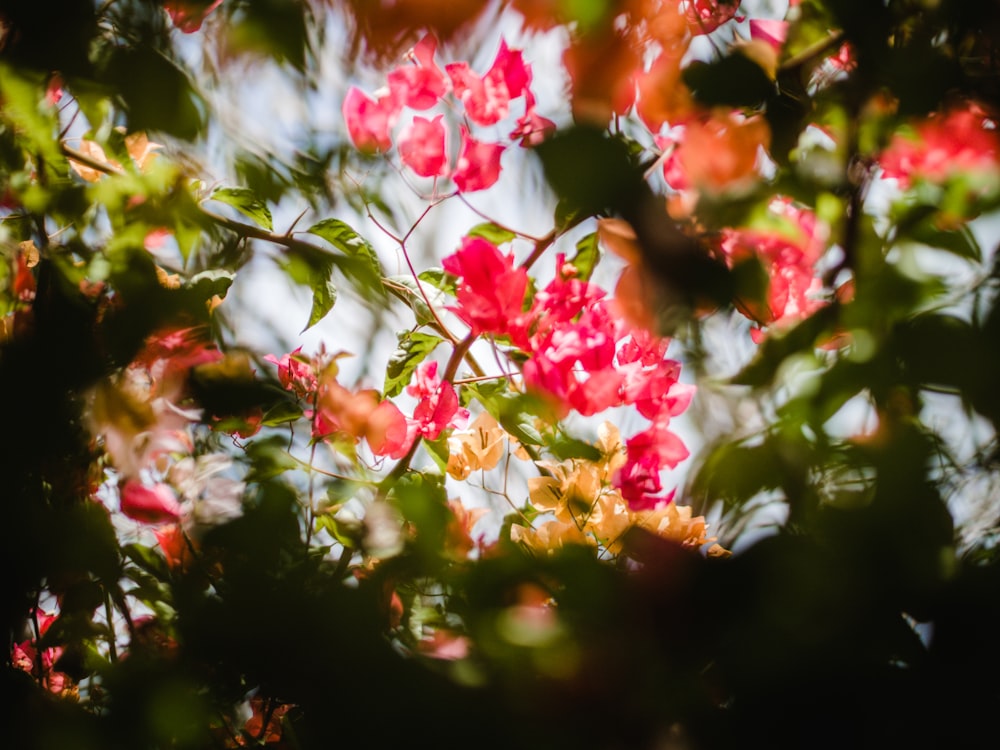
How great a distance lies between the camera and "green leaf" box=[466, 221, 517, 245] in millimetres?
789

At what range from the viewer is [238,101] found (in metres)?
0.57

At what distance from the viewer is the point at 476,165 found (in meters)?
0.82

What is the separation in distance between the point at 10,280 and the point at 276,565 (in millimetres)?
585

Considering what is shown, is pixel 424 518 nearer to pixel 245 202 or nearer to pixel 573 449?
pixel 573 449

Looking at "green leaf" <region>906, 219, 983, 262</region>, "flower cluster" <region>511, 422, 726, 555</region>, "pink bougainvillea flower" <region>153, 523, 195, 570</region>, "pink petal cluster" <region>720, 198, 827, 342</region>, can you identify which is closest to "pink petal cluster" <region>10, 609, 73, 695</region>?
"pink bougainvillea flower" <region>153, 523, 195, 570</region>

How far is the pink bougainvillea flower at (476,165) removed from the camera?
2.67 ft

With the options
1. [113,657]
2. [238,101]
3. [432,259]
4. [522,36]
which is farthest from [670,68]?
[113,657]

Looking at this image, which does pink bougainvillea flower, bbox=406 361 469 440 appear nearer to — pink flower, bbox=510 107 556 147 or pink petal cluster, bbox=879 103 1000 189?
pink flower, bbox=510 107 556 147

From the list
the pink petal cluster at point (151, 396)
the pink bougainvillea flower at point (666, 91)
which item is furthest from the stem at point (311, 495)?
the pink bougainvillea flower at point (666, 91)

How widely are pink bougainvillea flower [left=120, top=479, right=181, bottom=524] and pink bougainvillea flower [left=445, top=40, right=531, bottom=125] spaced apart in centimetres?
56

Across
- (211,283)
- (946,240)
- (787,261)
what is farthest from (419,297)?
(946,240)

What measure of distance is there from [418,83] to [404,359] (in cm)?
35

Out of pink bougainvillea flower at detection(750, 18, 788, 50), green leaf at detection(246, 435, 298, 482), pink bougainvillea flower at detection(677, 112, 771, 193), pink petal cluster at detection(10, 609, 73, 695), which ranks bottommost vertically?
pink petal cluster at detection(10, 609, 73, 695)

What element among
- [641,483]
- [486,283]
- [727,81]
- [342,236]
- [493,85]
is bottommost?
[641,483]
